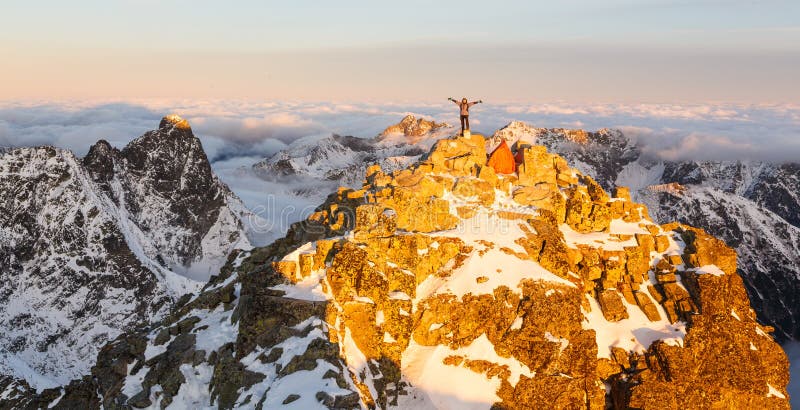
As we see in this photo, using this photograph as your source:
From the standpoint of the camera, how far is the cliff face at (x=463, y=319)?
64.9 meters

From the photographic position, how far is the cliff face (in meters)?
64.9

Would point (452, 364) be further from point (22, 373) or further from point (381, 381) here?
point (22, 373)

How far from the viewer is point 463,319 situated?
245 ft

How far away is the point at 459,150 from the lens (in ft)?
324

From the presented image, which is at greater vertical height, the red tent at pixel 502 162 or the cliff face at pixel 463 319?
the red tent at pixel 502 162

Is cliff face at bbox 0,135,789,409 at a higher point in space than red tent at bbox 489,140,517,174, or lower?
lower

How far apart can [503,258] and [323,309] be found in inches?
1003

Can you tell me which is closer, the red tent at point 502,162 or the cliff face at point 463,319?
the cliff face at point 463,319

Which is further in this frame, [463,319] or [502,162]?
[502,162]

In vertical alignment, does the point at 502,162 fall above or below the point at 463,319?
above

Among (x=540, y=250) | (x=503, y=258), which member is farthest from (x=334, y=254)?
→ (x=540, y=250)

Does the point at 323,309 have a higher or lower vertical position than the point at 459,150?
lower

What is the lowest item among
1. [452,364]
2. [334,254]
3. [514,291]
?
[452,364]

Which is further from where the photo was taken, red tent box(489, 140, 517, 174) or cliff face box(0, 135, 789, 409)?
red tent box(489, 140, 517, 174)
